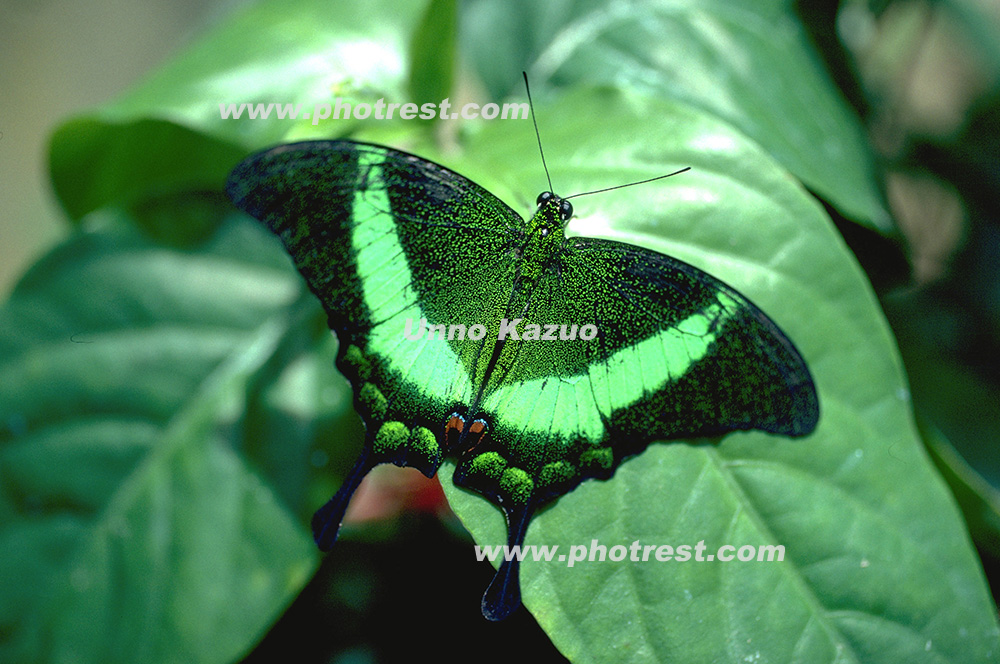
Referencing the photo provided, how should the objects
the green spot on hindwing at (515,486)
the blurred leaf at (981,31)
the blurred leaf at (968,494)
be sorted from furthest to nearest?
1. the blurred leaf at (981,31)
2. the blurred leaf at (968,494)
3. the green spot on hindwing at (515,486)

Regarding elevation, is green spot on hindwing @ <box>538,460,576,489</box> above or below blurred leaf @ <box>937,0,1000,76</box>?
below

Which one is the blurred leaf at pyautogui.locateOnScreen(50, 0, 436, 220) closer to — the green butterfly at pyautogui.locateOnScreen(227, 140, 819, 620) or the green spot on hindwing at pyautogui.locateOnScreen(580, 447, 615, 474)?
the green butterfly at pyautogui.locateOnScreen(227, 140, 819, 620)

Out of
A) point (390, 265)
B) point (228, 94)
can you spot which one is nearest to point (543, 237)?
point (390, 265)

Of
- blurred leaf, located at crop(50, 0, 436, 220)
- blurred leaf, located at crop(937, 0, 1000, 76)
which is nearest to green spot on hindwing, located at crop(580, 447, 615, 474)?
blurred leaf, located at crop(50, 0, 436, 220)

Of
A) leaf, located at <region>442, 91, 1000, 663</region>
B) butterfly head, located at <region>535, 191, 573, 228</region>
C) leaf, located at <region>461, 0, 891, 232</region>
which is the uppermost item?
leaf, located at <region>461, 0, 891, 232</region>

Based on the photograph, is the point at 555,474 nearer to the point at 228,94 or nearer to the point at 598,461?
the point at 598,461

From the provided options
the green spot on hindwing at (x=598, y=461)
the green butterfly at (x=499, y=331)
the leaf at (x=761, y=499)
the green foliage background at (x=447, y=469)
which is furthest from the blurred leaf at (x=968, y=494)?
the green spot on hindwing at (x=598, y=461)

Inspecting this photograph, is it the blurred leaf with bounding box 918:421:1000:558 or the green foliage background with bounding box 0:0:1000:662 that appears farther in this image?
the blurred leaf with bounding box 918:421:1000:558

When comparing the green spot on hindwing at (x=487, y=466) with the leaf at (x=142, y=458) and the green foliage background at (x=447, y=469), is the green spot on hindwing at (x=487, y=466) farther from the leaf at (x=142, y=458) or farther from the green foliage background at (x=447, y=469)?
the leaf at (x=142, y=458)

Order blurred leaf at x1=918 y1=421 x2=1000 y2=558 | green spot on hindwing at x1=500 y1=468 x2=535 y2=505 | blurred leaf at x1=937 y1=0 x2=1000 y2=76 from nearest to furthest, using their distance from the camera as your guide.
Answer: green spot on hindwing at x1=500 y1=468 x2=535 y2=505, blurred leaf at x1=918 y1=421 x2=1000 y2=558, blurred leaf at x1=937 y1=0 x2=1000 y2=76
